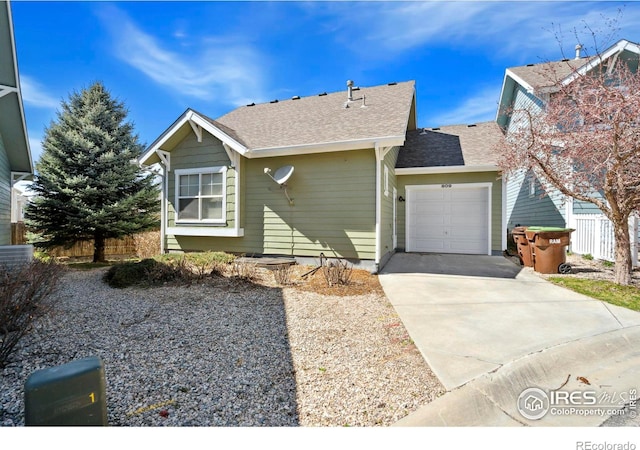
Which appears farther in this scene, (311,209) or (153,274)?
(311,209)

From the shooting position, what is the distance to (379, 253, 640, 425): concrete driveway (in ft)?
9.14

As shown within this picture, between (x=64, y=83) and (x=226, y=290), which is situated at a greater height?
(x=64, y=83)

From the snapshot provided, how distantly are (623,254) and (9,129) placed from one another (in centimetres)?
1672

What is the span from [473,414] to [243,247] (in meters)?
7.59

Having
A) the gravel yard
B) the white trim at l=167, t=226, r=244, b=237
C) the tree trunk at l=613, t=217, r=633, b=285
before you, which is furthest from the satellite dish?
the tree trunk at l=613, t=217, r=633, b=285

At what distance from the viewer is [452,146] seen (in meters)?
11.0

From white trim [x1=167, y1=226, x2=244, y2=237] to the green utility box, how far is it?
685 centimetres

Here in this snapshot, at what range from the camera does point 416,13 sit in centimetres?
537

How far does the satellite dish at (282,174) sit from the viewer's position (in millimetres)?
7859

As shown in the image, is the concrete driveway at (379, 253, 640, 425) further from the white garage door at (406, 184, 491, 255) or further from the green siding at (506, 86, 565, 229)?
the green siding at (506, 86, 565, 229)

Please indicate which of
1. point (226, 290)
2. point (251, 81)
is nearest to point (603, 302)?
point (226, 290)

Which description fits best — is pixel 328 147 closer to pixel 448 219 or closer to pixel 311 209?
pixel 311 209

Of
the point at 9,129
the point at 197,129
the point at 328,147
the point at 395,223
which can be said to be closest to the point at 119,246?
the point at 9,129
